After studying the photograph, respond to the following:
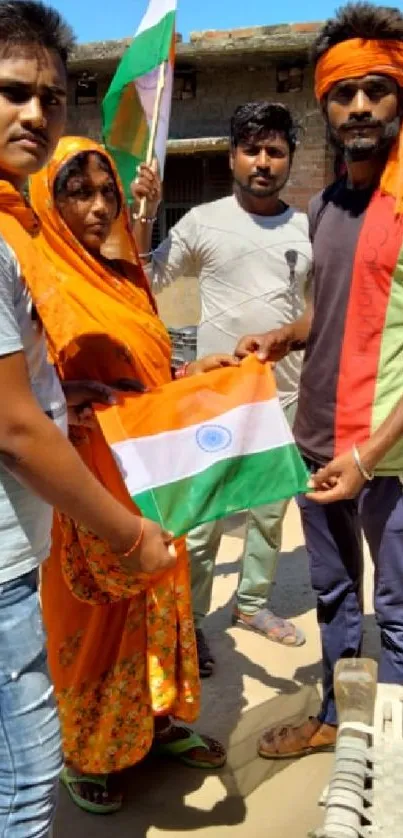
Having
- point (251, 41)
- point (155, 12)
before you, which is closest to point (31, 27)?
point (155, 12)

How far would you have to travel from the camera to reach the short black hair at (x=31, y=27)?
151cm

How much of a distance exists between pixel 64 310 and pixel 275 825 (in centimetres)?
165

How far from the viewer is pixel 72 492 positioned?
4.91ft

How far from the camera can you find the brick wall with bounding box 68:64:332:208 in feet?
26.0

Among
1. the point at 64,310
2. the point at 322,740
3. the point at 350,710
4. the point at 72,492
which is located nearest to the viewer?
the point at 72,492

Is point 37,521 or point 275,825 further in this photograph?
point 275,825

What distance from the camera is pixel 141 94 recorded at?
3.19m

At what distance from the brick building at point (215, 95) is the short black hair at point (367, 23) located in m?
5.61

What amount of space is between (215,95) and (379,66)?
665cm

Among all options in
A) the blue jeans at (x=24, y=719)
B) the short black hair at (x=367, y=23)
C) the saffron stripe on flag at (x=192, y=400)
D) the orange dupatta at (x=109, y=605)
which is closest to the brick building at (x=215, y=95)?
the short black hair at (x=367, y=23)

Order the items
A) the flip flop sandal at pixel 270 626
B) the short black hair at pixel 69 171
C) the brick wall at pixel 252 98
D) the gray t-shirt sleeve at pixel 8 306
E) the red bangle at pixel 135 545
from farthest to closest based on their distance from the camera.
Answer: the brick wall at pixel 252 98 < the flip flop sandal at pixel 270 626 < the short black hair at pixel 69 171 < the red bangle at pixel 135 545 < the gray t-shirt sleeve at pixel 8 306

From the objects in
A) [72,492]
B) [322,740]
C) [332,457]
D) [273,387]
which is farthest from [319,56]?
[322,740]

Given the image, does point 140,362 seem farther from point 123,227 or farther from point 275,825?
point 275,825

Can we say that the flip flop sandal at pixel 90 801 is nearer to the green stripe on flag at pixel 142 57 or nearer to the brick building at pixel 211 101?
the green stripe on flag at pixel 142 57
